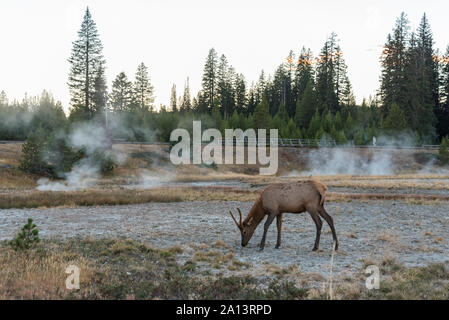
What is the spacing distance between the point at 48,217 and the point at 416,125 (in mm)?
66226

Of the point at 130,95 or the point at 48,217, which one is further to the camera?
the point at 130,95

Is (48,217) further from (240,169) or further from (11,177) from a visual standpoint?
(240,169)

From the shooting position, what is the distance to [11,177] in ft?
111

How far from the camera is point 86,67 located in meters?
53.6

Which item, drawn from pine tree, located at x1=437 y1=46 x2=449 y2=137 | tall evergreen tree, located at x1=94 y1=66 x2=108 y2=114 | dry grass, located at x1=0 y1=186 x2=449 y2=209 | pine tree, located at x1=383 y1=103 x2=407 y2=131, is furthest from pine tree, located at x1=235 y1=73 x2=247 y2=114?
dry grass, located at x1=0 y1=186 x2=449 y2=209

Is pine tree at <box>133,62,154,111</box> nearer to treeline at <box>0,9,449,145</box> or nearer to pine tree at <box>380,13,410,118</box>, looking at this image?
treeline at <box>0,9,449,145</box>

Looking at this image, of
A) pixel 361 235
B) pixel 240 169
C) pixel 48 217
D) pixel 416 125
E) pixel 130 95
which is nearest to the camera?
pixel 361 235

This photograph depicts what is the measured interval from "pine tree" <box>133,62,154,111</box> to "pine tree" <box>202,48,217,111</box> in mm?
12337

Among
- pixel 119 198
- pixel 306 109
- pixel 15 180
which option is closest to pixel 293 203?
pixel 119 198

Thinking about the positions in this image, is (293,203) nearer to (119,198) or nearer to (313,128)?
(119,198)

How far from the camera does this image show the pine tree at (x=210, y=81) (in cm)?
9056

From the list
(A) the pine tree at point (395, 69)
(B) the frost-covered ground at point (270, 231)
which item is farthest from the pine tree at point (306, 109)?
(B) the frost-covered ground at point (270, 231)

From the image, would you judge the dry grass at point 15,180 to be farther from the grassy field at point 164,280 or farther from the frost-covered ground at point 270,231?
the grassy field at point 164,280
